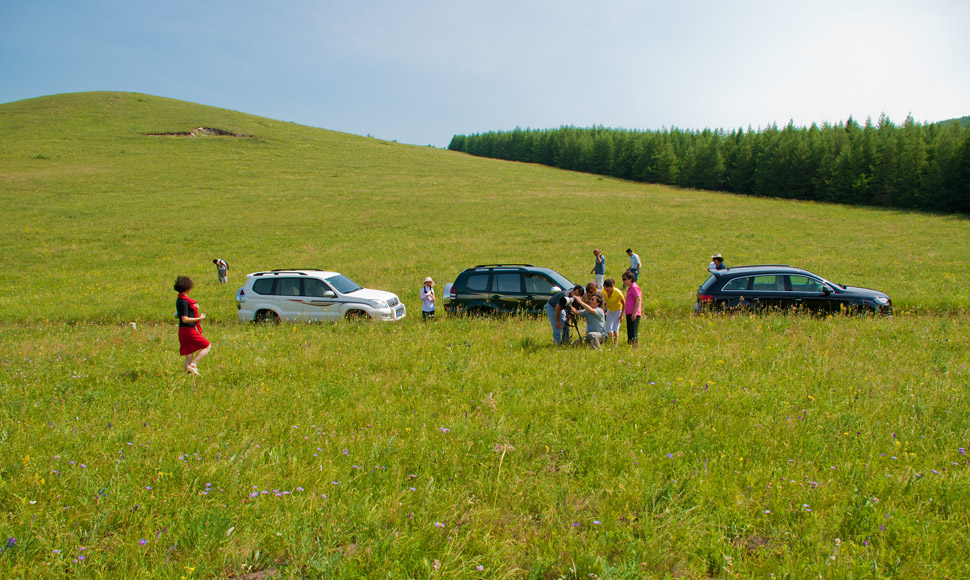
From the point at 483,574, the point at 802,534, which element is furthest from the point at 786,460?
the point at 483,574

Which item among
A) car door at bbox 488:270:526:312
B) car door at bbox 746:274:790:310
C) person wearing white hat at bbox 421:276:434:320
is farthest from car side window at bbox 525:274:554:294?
car door at bbox 746:274:790:310

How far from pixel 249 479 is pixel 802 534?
4.40m

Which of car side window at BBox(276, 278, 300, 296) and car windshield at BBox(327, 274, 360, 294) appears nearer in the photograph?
car side window at BBox(276, 278, 300, 296)

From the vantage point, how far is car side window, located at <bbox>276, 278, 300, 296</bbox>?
1443 cm

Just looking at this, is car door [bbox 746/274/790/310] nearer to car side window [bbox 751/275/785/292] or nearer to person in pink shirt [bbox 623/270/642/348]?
car side window [bbox 751/275/785/292]

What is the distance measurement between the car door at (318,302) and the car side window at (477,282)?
3899 mm

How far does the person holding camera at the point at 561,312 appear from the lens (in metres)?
9.58

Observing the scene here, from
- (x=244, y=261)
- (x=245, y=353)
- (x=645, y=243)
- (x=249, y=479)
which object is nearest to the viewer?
(x=249, y=479)

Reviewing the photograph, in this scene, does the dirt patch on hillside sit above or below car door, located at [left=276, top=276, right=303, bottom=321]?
above

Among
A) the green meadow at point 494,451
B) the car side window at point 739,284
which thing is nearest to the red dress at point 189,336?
the green meadow at point 494,451

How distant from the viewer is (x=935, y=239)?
104 feet

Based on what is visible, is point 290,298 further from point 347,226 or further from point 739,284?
point 347,226

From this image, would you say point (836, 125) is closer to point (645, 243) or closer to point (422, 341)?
point (645, 243)

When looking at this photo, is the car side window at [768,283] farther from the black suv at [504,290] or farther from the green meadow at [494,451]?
the black suv at [504,290]
